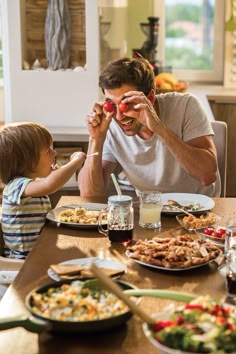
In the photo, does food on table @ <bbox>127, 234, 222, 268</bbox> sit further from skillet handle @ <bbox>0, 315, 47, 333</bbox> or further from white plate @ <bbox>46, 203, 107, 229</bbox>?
skillet handle @ <bbox>0, 315, 47, 333</bbox>

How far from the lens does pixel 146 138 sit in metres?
2.72

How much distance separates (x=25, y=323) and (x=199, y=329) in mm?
355

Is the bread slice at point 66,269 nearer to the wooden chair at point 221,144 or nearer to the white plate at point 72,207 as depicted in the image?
the white plate at point 72,207

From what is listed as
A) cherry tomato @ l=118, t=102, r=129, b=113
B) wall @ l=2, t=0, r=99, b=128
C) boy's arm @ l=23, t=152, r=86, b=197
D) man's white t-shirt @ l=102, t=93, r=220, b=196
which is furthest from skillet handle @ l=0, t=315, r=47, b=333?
wall @ l=2, t=0, r=99, b=128

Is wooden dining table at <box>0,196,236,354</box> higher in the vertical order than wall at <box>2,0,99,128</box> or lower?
lower

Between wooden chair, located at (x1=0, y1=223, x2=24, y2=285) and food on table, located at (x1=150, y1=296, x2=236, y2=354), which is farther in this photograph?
wooden chair, located at (x1=0, y1=223, x2=24, y2=285)

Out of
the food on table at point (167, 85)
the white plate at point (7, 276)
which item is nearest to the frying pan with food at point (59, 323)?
the white plate at point (7, 276)

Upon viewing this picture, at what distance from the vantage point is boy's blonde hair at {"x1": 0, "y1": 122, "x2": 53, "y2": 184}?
95.8 inches

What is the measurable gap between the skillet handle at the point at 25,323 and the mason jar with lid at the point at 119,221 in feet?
2.13

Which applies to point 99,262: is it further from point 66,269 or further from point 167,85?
point 167,85

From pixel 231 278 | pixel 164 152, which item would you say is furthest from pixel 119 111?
pixel 231 278

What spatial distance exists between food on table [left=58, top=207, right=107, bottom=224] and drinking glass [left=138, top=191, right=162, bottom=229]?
121 millimetres

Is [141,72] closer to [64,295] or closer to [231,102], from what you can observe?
[64,295]

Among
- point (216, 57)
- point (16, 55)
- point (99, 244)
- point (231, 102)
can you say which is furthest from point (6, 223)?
point (216, 57)
